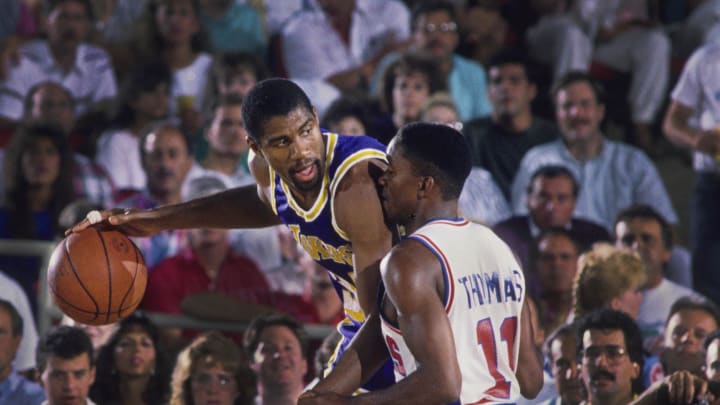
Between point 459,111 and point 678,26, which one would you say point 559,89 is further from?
point 678,26

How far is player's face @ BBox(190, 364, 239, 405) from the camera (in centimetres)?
653

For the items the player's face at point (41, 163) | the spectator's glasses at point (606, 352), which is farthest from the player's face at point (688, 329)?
the player's face at point (41, 163)

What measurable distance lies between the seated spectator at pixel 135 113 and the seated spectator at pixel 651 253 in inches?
126

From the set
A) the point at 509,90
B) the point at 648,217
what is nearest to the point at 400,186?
the point at 648,217

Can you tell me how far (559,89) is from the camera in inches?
339

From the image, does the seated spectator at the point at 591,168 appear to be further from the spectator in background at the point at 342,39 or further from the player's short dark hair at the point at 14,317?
the player's short dark hair at the point at 14,317

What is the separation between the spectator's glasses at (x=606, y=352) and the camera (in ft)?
19.4

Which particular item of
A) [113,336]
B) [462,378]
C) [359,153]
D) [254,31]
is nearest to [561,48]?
[254,31]

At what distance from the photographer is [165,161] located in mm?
8117

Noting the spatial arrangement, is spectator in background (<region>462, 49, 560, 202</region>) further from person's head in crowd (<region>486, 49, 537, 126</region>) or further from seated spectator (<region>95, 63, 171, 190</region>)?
seated spectator (<region>95, 63, 171, 190</region>)

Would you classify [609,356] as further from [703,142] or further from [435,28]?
[435,28]

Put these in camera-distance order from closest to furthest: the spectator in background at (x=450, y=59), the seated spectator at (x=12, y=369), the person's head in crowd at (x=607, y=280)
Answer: the seated spectator at (x=12, y=369), the person's head in crowd at (x=607, y=280), the spectator in background at (x=450, y=59)

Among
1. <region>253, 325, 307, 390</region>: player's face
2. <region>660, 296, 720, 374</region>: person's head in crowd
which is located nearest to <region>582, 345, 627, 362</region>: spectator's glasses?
<region>660, 296, 720, 374</region>: person's head in crowd

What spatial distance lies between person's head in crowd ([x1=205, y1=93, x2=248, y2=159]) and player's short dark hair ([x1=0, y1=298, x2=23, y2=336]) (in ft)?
6.44
